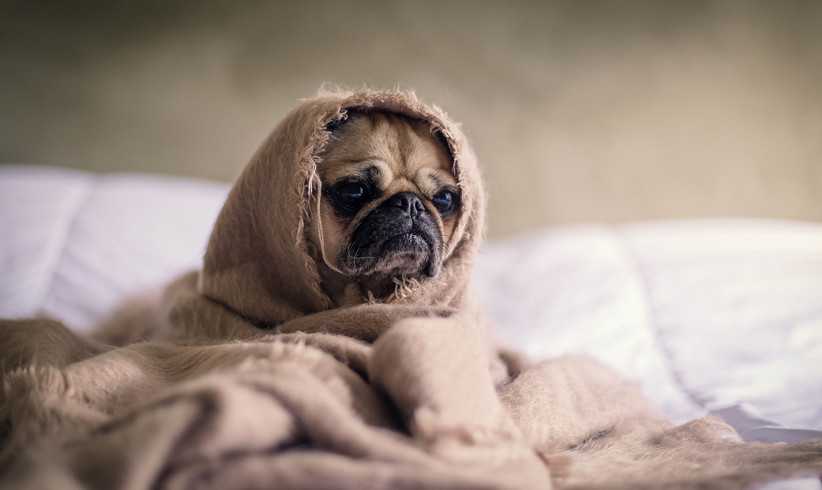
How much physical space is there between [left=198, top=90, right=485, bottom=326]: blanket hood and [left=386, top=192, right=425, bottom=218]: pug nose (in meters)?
0.14

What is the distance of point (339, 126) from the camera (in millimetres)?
1310

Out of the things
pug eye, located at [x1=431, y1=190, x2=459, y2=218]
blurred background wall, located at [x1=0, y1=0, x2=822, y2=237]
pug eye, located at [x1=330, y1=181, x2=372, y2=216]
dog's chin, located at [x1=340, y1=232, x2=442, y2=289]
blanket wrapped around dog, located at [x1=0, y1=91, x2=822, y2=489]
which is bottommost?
blanket wrapped around dog, located at [x1=0, y1=91, x2=822, y2=489]

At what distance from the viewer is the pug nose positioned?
1235 millimetres

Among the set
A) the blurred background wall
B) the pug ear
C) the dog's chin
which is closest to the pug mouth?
A: the dog's chin

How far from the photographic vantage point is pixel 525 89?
3.14 metres

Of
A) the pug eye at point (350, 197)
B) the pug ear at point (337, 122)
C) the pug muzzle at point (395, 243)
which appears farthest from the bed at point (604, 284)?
the pug ear at point (337, 122)

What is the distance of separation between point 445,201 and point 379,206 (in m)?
0.18

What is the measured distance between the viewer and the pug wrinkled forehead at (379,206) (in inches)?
47.7

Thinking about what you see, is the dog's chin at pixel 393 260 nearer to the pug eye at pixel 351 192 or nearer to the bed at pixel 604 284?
the pug eye at pixel 351 192

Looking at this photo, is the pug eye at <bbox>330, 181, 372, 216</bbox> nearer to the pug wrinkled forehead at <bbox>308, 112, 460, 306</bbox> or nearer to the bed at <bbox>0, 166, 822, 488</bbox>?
the pug wrinkled forehead at <bbox>308, 112, 460, 306</bbox>

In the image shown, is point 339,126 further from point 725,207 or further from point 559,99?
point 725,207

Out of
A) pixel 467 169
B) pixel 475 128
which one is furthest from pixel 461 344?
pixel 475 128

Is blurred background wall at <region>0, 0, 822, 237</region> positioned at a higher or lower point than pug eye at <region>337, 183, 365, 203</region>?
higher

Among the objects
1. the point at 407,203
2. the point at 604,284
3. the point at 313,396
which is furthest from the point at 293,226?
the point at 604,284
